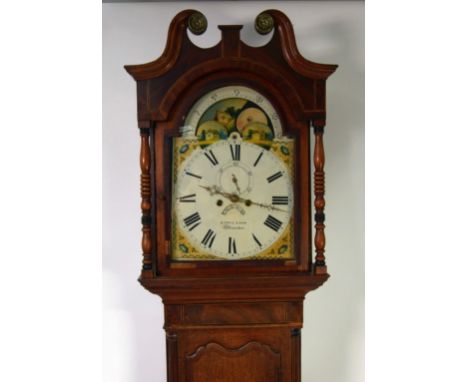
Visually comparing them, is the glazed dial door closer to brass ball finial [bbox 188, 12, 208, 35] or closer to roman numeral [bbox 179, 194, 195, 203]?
roman numeral [bbox 179, 194, 195, 203]

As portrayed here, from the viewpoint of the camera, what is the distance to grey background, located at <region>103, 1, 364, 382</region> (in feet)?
5.39

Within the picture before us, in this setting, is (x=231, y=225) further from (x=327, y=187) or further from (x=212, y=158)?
(x=327, y=187)

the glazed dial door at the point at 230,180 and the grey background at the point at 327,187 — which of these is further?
the grey background at the point at 327,187

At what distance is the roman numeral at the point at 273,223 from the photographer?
1.35 m

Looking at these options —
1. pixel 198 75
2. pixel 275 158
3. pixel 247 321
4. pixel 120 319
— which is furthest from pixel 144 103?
pixel 120 319

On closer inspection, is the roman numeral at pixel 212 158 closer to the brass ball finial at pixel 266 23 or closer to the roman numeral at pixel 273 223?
the roman numeral at pixel 273 223

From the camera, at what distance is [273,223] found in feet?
4.45

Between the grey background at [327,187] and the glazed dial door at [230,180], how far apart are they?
39 cm

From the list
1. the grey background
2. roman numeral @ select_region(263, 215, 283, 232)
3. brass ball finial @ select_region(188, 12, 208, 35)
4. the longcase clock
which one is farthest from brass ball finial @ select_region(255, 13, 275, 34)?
roman numeral @ select_region(263, 215, 283, 232)

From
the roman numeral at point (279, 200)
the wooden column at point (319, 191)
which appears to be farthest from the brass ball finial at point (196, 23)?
the roman numeral at point (279, 200)

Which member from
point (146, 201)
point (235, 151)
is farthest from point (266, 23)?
point (146, 201)

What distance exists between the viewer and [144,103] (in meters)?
1.33

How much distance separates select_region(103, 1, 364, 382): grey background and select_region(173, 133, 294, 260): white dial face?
1.30 feet

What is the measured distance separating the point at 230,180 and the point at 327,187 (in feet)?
1.63
